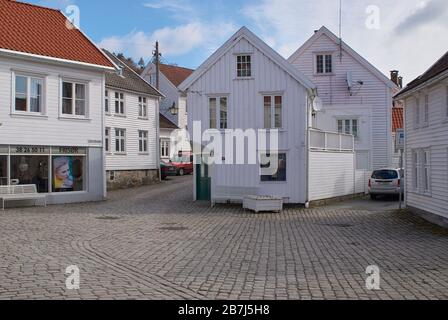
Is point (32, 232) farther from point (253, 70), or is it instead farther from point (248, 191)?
point (253, 70)

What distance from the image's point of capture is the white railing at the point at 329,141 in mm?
22688

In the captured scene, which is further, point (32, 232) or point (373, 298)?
point (32, 232)

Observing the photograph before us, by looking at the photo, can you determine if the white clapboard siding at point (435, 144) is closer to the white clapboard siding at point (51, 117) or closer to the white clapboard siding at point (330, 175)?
the white clapboard siding at point (330, 175)

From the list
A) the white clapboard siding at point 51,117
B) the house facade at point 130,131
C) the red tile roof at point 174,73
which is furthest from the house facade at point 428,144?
the red tile roof at point 174,73

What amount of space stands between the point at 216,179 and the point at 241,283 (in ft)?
48.4

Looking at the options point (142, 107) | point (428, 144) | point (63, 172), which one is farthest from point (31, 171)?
point (142, 107)

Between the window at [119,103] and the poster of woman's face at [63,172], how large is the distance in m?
11.4

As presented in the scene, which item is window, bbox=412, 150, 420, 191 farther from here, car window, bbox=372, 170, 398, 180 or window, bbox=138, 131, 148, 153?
window, bbox=138, 131, 148, 153

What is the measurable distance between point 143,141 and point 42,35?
1406 centimetres

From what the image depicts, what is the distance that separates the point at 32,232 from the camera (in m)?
14.1

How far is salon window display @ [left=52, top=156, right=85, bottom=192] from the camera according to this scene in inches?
904

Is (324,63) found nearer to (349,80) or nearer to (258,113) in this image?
(349,80)

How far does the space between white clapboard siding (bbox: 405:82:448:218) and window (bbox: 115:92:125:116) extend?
787 inches
